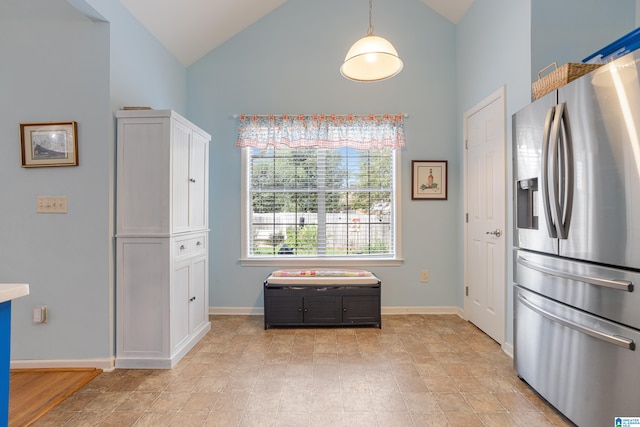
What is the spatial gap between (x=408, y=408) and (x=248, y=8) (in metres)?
3.83

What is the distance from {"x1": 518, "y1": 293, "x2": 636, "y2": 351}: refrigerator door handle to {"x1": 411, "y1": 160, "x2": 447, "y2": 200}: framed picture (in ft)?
5.92

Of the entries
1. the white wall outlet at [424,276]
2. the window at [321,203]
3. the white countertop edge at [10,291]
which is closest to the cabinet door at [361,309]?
the window at [321,203]

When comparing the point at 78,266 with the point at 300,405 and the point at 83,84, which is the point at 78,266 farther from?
the point at 300,405

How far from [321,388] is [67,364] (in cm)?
185

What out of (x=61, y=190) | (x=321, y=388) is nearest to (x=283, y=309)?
(x=321, y=388)

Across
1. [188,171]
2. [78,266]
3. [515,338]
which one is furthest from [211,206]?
[515,338]

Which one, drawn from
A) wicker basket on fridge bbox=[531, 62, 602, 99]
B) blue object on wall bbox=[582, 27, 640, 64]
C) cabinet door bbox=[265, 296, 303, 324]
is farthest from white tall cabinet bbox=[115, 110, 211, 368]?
blue object on wall bbox=[582, 27, 640, 64]

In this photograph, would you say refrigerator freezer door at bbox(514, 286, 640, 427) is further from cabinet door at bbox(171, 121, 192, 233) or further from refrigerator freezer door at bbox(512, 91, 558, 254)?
cabinet door at bbox(171, 121, 192, 233)

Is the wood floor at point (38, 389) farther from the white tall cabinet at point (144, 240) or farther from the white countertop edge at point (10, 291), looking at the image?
the white countertop edge at point (10, 291)

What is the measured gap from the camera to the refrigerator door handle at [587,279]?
4.66 feet

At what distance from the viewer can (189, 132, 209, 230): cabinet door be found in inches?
111

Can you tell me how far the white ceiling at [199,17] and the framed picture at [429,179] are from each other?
5.30 feet

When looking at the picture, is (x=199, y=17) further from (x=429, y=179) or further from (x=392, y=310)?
(x=392, y=310)

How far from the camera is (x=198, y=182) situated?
9.74ft
